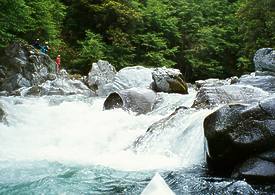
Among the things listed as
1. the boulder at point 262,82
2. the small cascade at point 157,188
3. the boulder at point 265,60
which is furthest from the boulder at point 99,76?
the small cascade at point 157,188

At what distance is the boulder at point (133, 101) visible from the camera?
12.4 metres

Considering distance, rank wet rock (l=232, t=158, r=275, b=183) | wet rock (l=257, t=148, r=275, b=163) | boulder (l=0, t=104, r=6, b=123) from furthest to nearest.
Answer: boulder (l=0, t=104, r=6, b=123), wet rock (l=257, t=148, r=275, b=163), wet rock (l=232, t=158, r=275, b=183)

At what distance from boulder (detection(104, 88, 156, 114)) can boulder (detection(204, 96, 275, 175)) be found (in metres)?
5.93

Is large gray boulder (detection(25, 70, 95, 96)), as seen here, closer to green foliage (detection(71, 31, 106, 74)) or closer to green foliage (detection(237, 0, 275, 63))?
green foliage (detection(71, 31, 106, 74))

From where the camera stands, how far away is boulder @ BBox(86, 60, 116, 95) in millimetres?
18625

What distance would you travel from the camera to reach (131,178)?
652 cm

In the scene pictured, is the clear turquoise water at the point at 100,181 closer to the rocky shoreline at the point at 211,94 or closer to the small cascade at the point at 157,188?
the rocky shoreline at the point at 211,94

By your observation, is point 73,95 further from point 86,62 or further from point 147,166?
point 147,166

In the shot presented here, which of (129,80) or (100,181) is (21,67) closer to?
(129,80)

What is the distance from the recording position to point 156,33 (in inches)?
1081

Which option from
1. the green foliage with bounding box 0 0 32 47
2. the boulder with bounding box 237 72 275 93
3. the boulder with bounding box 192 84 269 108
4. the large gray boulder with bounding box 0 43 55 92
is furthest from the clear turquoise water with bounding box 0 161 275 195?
the large gray boulder with bounding box 0 43 55 92

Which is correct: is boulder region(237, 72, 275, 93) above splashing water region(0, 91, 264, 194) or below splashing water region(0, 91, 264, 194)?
above

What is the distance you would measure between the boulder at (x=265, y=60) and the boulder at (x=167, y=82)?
5.35m

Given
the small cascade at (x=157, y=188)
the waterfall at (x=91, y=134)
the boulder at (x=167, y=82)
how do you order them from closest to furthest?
the small cascade at (x=157, y=188) → the waterfall at (x=91, y=134) → the boulder at (x=167, y=82)
